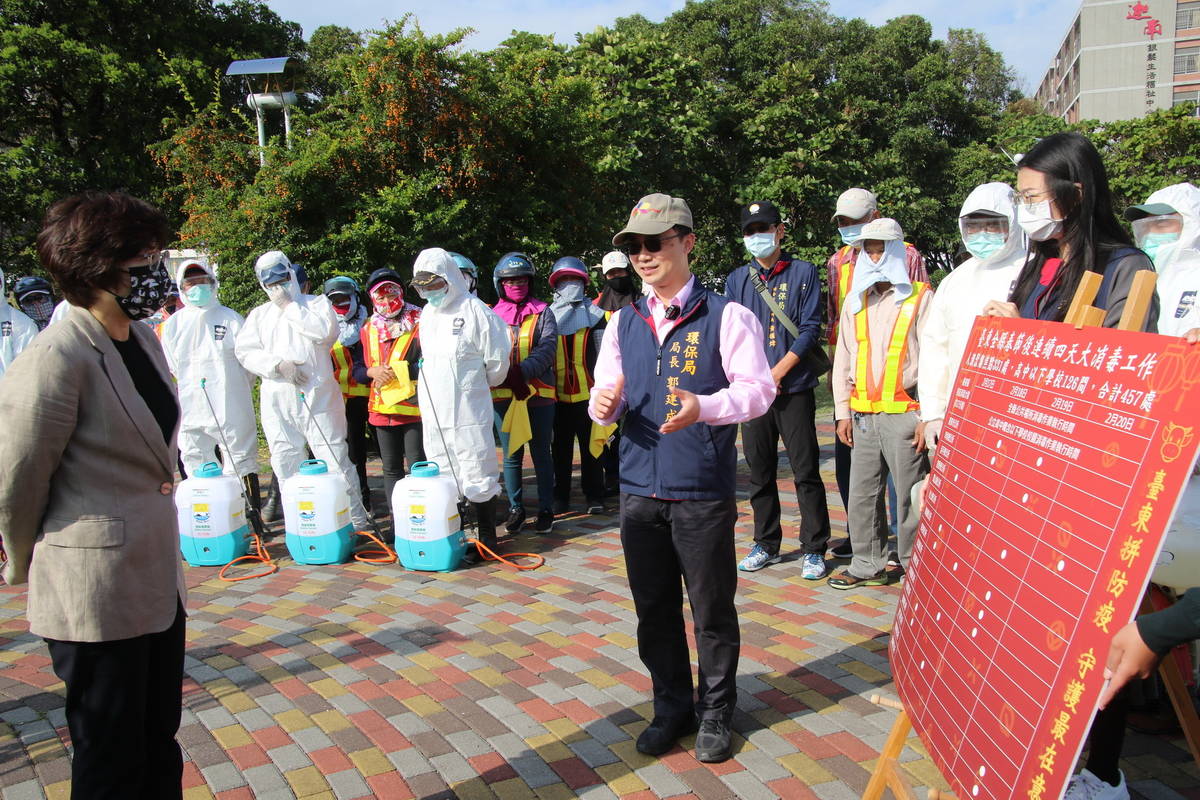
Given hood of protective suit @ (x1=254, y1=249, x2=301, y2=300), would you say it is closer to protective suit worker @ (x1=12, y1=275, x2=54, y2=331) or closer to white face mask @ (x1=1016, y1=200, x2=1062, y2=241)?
protective suit worker @ (x1=12, y1=275, x2=54, y2=331)

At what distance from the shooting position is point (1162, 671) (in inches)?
108

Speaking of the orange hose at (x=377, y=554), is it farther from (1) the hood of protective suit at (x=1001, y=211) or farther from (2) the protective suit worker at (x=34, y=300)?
(2) the protective suit worker at (x=34, y=300)

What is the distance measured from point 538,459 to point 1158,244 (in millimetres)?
4380

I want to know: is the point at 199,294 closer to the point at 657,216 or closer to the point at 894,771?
the point at 657,216

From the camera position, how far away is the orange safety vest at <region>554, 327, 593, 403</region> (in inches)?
286

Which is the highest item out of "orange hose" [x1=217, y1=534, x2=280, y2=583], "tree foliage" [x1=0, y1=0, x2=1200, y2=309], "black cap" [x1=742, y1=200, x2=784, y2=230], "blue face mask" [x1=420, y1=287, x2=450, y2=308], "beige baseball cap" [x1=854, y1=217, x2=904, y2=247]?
"tree foliage" [x1=0, y1=0, x2=1200, y2=309]

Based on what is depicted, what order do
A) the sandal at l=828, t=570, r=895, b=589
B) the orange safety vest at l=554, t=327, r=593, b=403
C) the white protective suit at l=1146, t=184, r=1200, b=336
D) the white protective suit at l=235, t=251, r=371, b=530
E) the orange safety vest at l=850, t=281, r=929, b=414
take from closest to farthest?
the white protective suit at l=1146, t=184, r=1200, b=336
the orange safety vest at l=850, t=281, r=929, b=414
the sandal at l=828, t=570, r=895, b=589
the white protective suit at l=235, t=251, r=371, b=530
the orange safety vest at l=554, t=327, r=593, b=403

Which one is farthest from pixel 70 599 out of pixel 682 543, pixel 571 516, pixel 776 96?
pixel 776 96

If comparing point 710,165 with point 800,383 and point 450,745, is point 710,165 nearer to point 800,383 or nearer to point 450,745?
point 800,383

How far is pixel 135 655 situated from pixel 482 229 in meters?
8.65

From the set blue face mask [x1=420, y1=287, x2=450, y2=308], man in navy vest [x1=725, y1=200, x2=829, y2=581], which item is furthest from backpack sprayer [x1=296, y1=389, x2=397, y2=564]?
man in navy vest [x1=725, y1=200, x2=829, y2=581]

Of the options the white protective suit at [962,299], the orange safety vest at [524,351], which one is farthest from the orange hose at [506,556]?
the white protective suit at [962,299]

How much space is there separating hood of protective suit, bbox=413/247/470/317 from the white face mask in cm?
374

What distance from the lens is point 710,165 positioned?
2241cm
